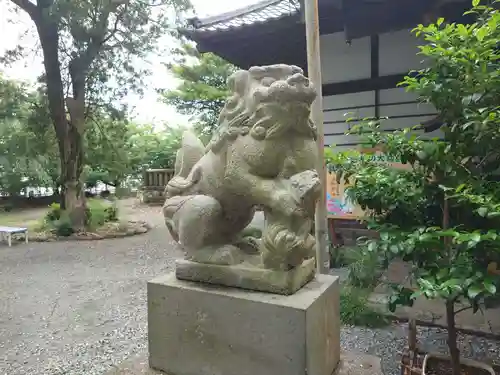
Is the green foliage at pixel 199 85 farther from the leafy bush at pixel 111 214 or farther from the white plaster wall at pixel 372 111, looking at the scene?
the white plaster wall at pixel 372 111

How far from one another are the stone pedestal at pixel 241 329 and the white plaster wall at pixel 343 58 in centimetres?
301

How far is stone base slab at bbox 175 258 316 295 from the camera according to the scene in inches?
60.4

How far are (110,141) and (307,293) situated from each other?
747cm

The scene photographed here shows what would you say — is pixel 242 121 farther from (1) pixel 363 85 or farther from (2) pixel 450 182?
(1) pixel 363 85

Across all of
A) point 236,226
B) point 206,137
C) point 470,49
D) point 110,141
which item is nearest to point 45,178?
point 110,141

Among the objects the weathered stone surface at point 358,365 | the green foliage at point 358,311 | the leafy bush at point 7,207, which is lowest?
the green foliage at point 358,311

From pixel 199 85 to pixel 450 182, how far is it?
6997 millimetres

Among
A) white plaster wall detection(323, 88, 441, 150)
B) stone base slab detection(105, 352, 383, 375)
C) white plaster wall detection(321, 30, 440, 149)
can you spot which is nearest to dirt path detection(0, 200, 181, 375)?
stone base slab detection(105, 352, 383, 375)

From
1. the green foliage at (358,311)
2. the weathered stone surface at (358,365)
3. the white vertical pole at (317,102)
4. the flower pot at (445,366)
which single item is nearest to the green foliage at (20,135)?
the white vertical pole at (317,102)

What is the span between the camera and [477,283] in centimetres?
136

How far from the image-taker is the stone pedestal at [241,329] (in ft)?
4.75

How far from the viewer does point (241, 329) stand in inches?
60.9

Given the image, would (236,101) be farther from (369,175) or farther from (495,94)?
(495,94)

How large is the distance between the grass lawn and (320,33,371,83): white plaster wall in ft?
21.0
